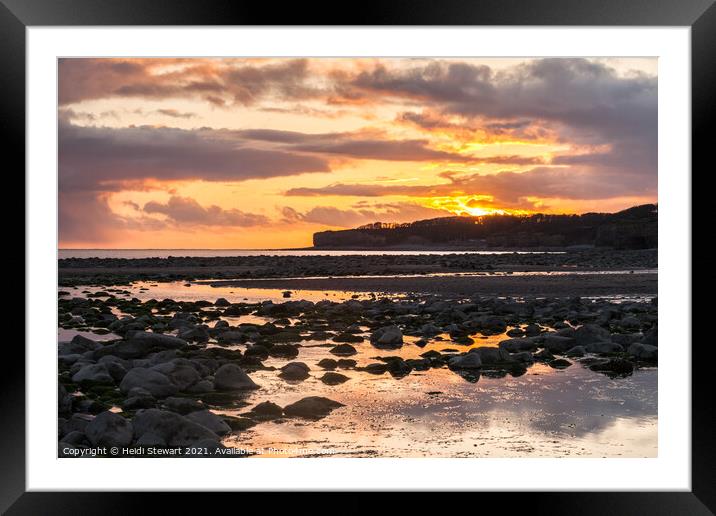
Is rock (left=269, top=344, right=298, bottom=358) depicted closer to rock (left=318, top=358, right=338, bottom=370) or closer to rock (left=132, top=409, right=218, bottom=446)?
rock (left=318, top=358, right=338, bottom=370)

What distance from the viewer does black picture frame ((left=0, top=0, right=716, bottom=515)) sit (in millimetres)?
2537

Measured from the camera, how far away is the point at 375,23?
8.37 feet

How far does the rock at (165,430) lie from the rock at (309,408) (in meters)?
0.67

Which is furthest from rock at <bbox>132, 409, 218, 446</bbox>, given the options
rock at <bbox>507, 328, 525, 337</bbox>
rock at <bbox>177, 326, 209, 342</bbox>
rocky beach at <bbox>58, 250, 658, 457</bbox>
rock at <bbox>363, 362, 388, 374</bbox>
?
rock at <bbox>507, 328, 525, 337</bbox>

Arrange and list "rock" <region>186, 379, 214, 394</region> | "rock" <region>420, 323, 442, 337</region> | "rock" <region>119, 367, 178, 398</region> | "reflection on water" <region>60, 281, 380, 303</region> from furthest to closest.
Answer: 1. "reflection on water" <region>60, 281, 380, 303</region>
2. "rock" <region>420, 323, 442, 337</region>
3. "rock" <region>186, 379, 214, 394</region>
4. "rock" <region>119, 367, 178, 398</region>

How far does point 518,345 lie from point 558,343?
397mm

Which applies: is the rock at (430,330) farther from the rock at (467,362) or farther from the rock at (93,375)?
the rock at (93,375)

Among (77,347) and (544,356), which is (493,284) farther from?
(77,347)
